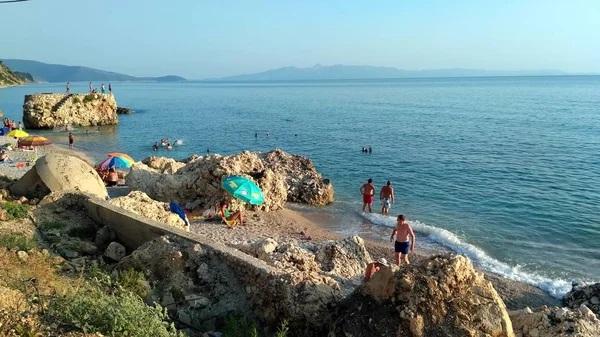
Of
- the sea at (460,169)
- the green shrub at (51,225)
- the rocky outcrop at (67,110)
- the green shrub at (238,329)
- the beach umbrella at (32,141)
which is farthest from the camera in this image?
the rocky outcrop at (67,110)

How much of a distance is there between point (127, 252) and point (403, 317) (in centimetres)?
705

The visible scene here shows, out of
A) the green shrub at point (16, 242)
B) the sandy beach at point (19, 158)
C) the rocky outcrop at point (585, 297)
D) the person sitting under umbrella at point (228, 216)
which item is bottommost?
the rocky outcrop at point (585, 297)

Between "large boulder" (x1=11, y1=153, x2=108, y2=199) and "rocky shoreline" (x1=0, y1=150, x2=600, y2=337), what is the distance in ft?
0.15

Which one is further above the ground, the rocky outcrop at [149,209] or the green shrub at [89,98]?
the green shrub at [89,98]

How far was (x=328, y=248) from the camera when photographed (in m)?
11.4

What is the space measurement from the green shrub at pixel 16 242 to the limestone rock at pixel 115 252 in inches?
57.1

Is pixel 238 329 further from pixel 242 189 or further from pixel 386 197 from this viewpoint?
pixel 386 197

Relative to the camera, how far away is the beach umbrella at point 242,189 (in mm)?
16656

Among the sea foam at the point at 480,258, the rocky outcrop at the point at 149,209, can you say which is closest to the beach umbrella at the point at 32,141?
the rocky outcrop at the point at 149,209

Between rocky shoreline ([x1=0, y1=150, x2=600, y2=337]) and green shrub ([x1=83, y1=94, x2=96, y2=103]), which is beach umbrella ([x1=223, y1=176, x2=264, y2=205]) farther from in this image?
green shrub ([x1=83, y1=94, x2=96, y2=103])

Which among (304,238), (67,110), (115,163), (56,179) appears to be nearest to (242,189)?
(304,238)

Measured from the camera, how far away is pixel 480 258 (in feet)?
51.8

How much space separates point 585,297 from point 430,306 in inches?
331

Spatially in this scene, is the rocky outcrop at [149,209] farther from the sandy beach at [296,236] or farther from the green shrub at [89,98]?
the green shrub at [89,98]
